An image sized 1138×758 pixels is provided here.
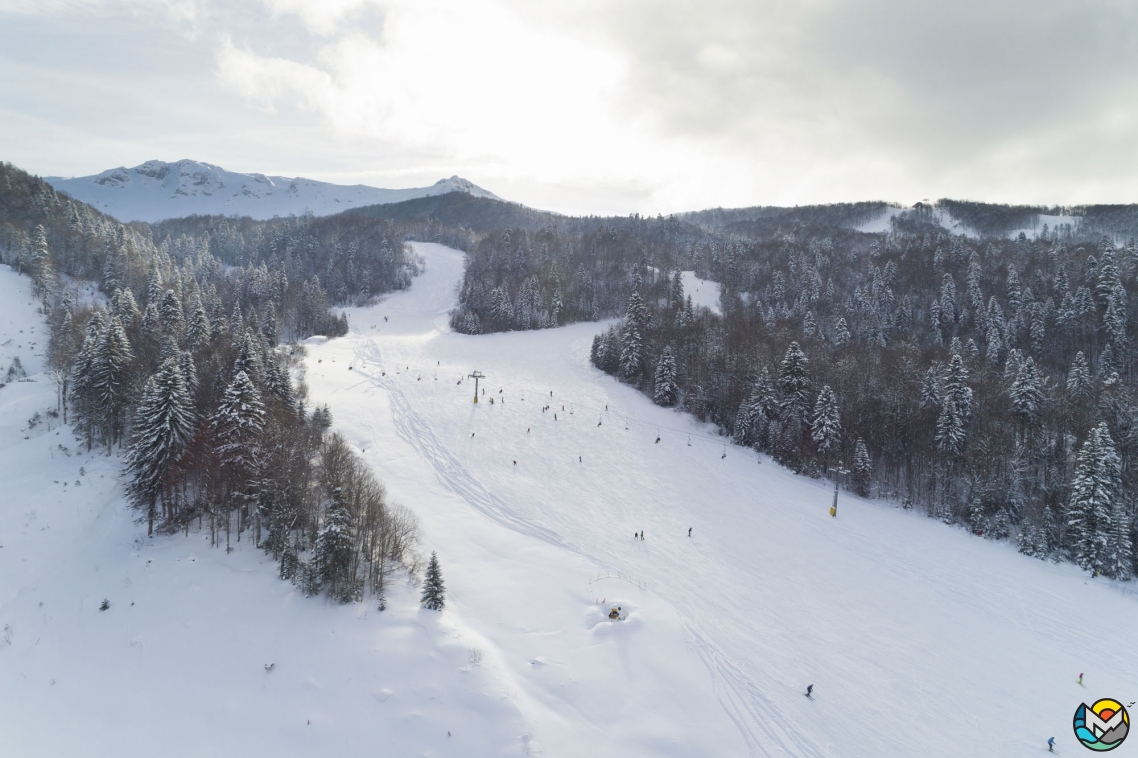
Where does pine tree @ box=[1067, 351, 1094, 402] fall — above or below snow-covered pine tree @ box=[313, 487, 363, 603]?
above

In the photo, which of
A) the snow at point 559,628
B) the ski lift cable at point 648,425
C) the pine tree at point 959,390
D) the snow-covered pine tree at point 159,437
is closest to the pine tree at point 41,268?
the snow at point 559,628

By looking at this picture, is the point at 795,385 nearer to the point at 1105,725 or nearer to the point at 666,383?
the point at 666,383

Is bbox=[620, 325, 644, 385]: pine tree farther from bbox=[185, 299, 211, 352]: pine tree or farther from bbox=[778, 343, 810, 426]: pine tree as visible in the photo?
bbox=[185, 299, 211, 352]: pine tree

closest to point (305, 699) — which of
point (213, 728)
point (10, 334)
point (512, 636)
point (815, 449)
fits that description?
point (213, 728)

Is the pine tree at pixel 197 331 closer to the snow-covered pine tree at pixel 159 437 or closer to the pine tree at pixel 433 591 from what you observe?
the snow-covered pine tree at pixel 159 437

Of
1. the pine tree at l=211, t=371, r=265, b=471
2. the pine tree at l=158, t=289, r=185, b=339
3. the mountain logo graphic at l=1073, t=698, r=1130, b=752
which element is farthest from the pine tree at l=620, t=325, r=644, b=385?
the pine tree at l=158, t=289, r=185, b=339

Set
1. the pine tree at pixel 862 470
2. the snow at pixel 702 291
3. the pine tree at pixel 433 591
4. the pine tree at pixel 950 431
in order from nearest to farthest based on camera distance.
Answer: the pine tree at pixel 433 591
the pine tree at pixel 862 470
the pine tree at pixel 950 431
the snow at pixel 702 291
